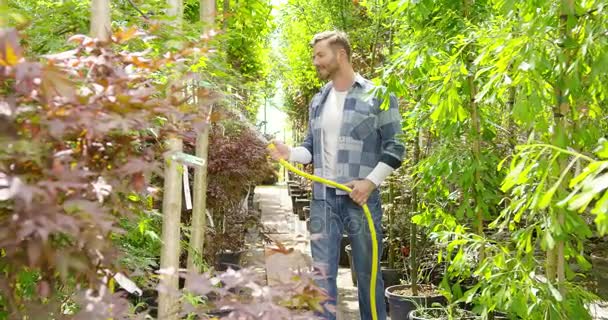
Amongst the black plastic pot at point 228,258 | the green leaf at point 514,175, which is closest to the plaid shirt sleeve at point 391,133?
the green leaf at point 514,175

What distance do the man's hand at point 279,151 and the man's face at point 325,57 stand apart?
0.50 meters

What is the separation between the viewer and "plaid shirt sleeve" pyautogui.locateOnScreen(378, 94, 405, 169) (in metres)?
3.49

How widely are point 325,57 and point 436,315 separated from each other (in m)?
1.60

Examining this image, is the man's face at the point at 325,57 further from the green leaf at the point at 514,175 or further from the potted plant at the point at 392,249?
the green leaf at the point at 514,175

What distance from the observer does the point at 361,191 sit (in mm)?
3340

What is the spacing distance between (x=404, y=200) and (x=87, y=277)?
13.5 ft

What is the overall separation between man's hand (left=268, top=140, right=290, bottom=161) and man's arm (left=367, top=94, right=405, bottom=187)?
0.49 metres

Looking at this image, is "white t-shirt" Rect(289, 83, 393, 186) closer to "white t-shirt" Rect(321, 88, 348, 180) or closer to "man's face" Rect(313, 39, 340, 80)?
"white t-shirt" Rect(321, 88, 348, 180)

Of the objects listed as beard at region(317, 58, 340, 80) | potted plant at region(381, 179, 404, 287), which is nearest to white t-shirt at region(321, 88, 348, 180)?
beard at region(317, 58, 340, 80)

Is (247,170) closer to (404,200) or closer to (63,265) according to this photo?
(404,200)

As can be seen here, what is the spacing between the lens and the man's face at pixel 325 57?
3.56m

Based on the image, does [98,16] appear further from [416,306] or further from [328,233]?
[416,306]

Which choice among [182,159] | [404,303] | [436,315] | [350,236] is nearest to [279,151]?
[350,236]

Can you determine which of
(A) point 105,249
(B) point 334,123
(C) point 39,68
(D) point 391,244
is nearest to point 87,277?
Answer: (A) point 105,249
